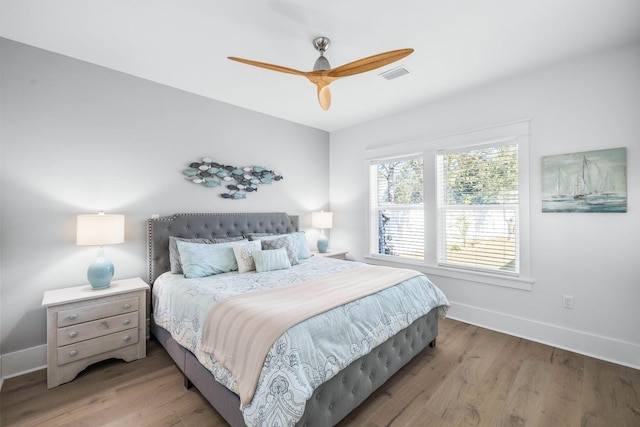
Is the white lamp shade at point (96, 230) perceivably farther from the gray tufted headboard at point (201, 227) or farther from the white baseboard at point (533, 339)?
the white baseboard at point (533, 339)

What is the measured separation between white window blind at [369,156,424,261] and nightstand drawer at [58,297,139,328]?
3179 mm

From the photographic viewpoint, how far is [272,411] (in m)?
1.34

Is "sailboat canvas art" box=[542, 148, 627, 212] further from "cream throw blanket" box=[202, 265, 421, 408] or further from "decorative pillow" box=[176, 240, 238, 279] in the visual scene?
"decorative pillow" box=[176, 240, 238, 279]

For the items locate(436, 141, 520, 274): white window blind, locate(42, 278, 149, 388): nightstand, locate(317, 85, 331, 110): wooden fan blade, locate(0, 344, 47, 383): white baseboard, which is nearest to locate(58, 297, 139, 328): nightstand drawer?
locate(42, 278, 149, 388): nightstand

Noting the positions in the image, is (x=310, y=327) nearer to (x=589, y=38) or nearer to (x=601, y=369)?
(x=601, y=369)

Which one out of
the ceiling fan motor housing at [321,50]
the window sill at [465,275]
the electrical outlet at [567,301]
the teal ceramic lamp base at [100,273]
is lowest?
the electrical outlet at [567,301]

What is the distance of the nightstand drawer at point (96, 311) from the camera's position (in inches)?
86.4

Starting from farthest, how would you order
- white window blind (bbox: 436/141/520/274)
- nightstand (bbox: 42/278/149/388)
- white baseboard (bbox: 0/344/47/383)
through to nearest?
white window blind (bbox: 436/141/520/274) < white baseboard (bbox: 0/344/47/383) < nightstand (bbox: 42/278/149/388)

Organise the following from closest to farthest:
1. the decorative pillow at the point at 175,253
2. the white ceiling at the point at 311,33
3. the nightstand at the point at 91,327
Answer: the white ceiling at the point at 311,33 < the nightstand at the point at 91,327 < the decorative pillow at the point at 175,253

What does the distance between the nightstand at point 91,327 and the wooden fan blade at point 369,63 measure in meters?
2.50

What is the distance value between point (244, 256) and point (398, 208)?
2.31 m

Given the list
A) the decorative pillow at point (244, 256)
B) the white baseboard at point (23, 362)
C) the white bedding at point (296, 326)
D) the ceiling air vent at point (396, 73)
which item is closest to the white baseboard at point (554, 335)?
the white bedding at point (296, 326)

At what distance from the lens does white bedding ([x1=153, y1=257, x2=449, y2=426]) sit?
54.1 inches

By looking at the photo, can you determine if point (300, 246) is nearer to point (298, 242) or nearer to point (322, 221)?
point (298, 242)
